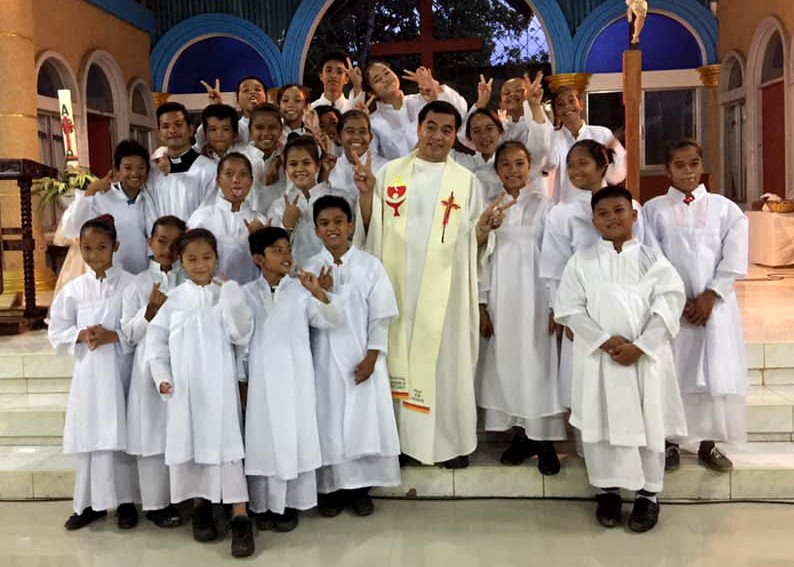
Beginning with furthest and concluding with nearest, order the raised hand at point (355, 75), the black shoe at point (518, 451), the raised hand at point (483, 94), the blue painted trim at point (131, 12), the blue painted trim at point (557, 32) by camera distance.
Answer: the blue painted trim at point (557, 32) < the blue painted trim at point (131, 12) < the raised hand at point (355, 75) < the raised hand at point (483, 94) < the black shoe at point (518, 451)

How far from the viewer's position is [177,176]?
4.32 meters

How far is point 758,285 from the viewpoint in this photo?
26.8 feet

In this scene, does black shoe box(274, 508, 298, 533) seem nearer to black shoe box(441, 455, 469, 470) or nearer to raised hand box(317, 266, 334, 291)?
black shoe box(441, 455, 469, 470)

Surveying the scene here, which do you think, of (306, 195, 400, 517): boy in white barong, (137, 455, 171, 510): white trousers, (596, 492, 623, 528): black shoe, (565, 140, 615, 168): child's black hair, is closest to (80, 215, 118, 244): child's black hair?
(306, 195, 400, 517): boy in white barong

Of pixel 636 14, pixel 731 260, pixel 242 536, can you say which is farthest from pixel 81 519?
pixel 636 14

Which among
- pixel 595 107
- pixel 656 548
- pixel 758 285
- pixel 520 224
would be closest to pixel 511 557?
pixel 656 548

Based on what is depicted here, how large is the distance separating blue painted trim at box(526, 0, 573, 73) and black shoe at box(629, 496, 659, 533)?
1012 centimetres

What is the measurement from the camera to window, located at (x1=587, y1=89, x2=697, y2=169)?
13.1m

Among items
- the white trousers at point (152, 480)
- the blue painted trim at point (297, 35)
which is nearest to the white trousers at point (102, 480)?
the white trousers at point (152, 480)

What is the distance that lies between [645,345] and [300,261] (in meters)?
1.71

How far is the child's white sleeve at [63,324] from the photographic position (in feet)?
12.3

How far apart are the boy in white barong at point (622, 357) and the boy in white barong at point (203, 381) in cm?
149

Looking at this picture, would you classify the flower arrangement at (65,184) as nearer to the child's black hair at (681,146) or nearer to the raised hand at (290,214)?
the raised hand at (290,214)

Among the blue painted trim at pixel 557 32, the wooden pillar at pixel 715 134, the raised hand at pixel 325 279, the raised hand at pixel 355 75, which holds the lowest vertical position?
the raised hand at pixel 325 279
